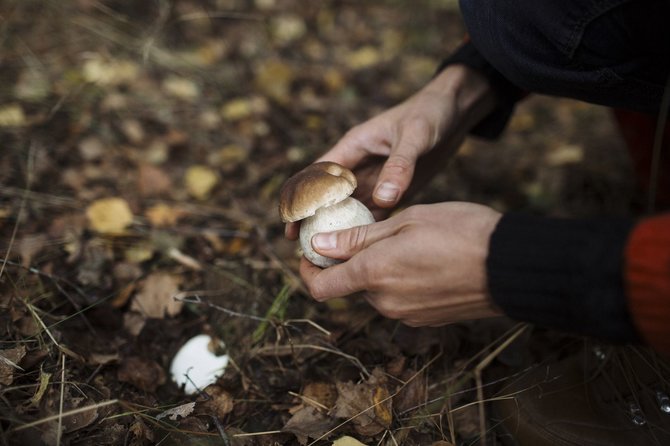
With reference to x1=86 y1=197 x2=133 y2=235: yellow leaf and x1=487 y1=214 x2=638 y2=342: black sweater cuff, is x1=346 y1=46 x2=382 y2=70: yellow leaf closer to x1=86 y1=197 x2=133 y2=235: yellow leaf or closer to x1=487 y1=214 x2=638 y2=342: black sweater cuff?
x1=86 y1=197 x2=133 y2=235: yellow leaf

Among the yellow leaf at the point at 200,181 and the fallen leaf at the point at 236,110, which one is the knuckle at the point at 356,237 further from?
the fallen leaf at the point at 236,110

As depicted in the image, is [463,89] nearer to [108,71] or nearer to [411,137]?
[411,137]

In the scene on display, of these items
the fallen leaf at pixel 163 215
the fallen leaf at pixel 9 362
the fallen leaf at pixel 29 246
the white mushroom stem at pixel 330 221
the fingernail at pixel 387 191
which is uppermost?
the fingernail at pixel 387 191

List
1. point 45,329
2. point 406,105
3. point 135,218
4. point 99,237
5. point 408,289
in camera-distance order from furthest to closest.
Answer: point 135,218 < point 99,237 < point 406,105 < point 45,329 < point 408,289

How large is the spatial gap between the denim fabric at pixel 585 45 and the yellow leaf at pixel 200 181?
5.72 feet

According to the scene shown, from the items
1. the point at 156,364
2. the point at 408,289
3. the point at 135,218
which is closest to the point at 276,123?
the point at 135,218

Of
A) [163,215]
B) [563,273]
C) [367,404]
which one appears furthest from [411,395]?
[163,215]

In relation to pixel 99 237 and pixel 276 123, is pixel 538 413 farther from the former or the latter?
pixel 276 123

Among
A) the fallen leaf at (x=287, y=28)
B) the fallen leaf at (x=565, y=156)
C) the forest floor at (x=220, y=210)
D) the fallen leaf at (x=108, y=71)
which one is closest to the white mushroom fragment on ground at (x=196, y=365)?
the forest floor at (x=220, y=210)

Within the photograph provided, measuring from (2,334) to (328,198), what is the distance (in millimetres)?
1252

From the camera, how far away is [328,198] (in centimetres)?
173

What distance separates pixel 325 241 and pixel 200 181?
1.55m

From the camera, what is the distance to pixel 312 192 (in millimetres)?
1713

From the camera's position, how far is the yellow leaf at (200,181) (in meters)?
3.01
